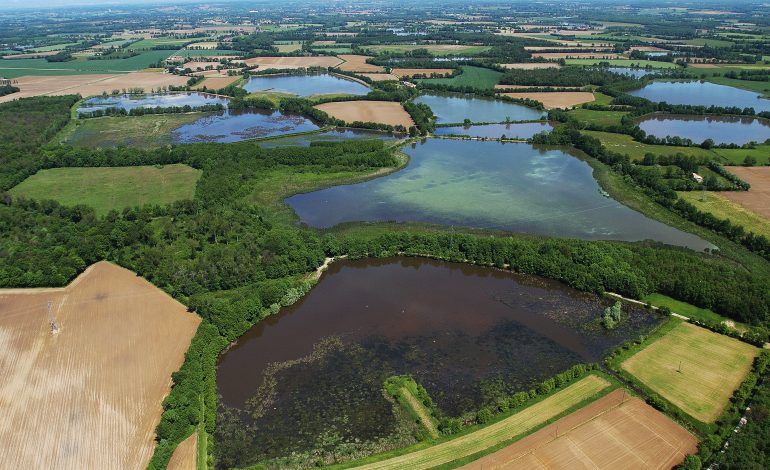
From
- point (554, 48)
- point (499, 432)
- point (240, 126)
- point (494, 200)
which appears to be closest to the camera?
point (499, 432)

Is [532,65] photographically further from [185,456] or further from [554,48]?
[185,456]

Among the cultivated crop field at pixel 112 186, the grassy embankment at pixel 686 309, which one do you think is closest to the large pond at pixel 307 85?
the cultivated crop field at pixel 112 186

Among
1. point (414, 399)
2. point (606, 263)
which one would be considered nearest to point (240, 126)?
point (606, 263)

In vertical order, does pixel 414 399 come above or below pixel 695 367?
below

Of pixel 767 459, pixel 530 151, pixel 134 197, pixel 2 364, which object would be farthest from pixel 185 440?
pixel 530 151

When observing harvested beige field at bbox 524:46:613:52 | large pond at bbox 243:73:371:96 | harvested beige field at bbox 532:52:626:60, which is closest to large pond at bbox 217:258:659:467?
large pond at bbox 243:73:371:96
